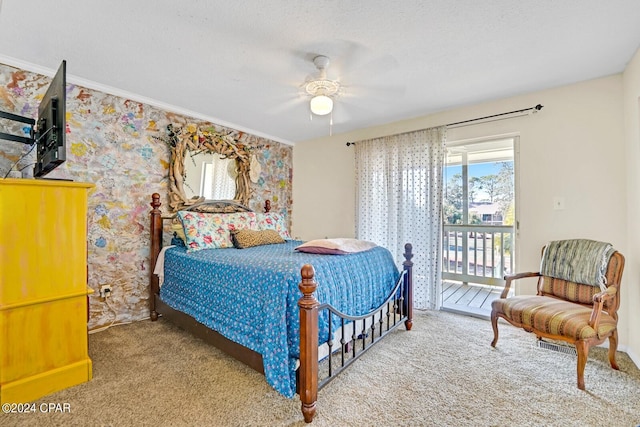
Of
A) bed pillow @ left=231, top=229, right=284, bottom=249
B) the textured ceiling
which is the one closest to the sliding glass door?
the textured ceiling

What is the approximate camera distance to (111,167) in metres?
2.79

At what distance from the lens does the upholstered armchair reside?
1.84 meters

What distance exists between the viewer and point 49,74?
243 centimetres

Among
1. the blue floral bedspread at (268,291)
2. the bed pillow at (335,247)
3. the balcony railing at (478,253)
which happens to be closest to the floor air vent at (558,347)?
the blue floral bedspread at (268,291)

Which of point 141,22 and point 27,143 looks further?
point 27,143

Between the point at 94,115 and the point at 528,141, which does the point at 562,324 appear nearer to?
the point at 528,141

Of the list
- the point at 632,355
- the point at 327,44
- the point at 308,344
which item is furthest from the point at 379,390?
the point at 327,44

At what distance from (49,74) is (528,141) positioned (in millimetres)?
4454

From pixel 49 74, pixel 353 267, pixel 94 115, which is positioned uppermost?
pixel 49 74

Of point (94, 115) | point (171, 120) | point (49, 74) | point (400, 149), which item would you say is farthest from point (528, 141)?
point (49, 74)

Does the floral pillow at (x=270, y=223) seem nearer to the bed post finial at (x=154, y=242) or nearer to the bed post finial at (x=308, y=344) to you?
the bed post finial at (x=154, y=242)

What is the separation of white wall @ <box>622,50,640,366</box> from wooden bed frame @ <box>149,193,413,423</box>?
1.66 m

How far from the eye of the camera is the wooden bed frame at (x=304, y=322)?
1.53 metres

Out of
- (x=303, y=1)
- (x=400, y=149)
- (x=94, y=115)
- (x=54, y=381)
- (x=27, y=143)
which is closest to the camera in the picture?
(x=303, y=1)
